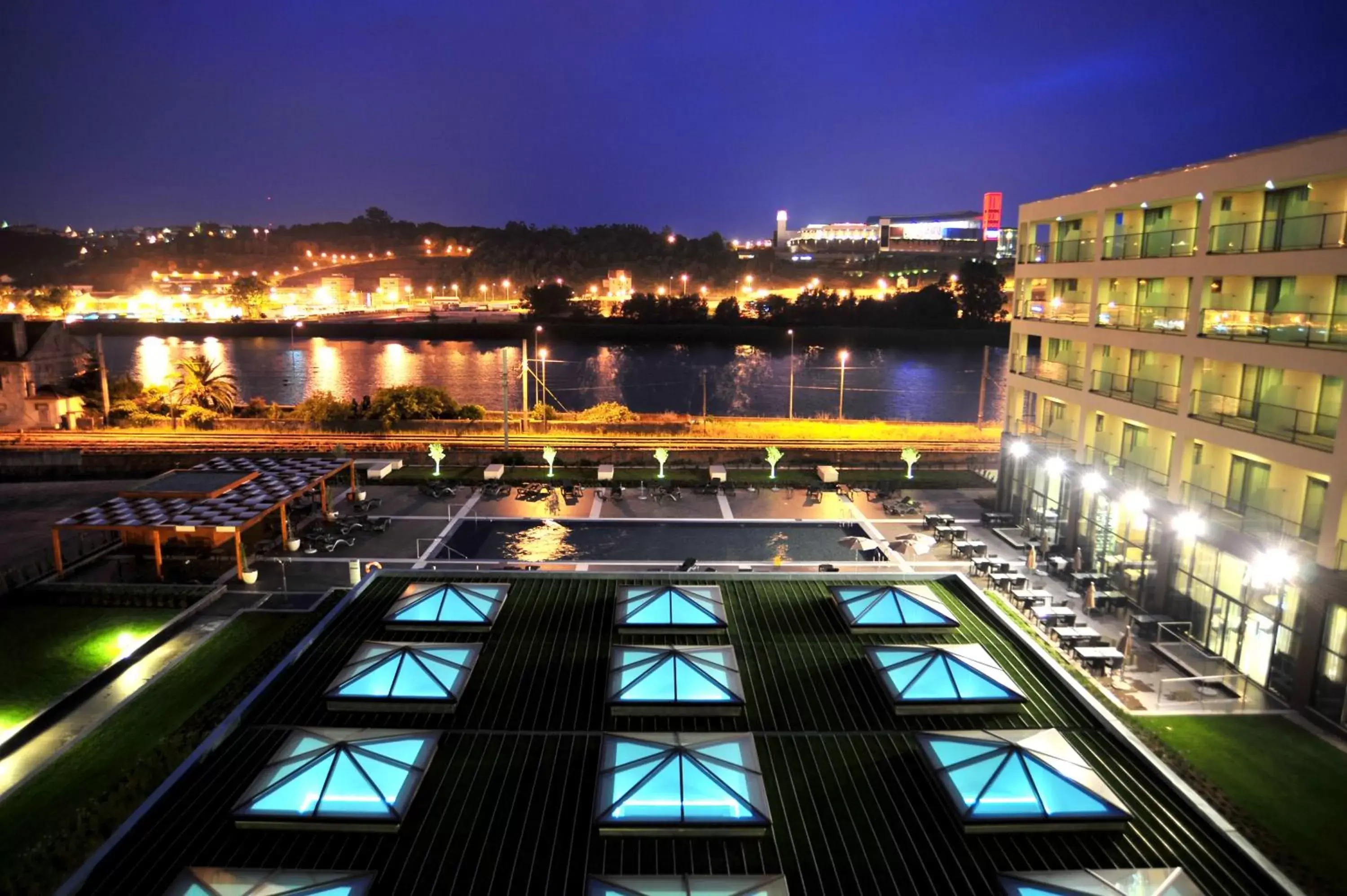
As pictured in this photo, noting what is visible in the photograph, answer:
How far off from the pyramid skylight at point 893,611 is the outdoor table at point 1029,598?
217 inches

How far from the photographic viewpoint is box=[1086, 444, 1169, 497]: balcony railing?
1766cm

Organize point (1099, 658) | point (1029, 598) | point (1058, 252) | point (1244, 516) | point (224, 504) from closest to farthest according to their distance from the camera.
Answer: point (1099, 658) < point (1244, 516) < point (1029, 598) < point (224, 504) < point (1058, 252)

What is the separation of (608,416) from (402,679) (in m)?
28.4

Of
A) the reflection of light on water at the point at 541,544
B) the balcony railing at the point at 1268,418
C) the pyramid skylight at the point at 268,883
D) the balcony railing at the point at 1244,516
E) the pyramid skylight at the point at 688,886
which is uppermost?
the balcony railing at the point at 1268,418

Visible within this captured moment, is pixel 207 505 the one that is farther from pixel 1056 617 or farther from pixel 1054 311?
pixel 1054 311

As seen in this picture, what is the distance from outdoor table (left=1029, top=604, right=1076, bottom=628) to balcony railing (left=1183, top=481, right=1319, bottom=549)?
3.14 m

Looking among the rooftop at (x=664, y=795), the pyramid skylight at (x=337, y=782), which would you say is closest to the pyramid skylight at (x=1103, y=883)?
the rooftop at (x=664, y=795)

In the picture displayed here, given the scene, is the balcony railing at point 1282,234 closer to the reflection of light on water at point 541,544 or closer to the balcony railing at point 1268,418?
the balcony railing at point 1268,418

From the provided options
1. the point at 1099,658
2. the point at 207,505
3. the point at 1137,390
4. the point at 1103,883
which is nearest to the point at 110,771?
the point at 207,505

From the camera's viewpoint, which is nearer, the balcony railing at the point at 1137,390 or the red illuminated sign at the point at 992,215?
the balcony railing at the point at 1137,390

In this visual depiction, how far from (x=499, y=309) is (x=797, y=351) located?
59686 mm

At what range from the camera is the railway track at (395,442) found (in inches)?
1277

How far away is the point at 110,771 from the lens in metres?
11.7

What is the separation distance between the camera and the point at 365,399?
4097 centimetres
